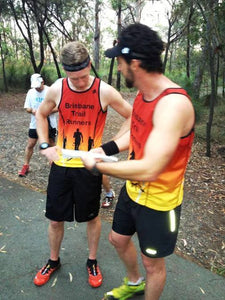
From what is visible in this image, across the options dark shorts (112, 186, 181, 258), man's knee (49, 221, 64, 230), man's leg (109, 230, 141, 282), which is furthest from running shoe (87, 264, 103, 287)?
dark shorts (112, 186, 181, 258)

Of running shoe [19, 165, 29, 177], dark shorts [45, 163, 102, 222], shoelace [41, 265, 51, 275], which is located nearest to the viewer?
dark shorts [45, 163, 102, 222]

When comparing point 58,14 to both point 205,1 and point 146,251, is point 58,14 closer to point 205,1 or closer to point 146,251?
point 205,1

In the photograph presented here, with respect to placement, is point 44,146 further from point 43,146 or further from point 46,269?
point 46,269

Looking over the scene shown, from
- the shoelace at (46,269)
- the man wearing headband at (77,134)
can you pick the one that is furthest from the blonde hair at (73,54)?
the shoelace at (46,269)

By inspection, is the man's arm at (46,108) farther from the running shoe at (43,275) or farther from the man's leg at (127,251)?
the running shoe at (43,275)

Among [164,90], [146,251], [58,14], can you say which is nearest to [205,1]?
[164,90]

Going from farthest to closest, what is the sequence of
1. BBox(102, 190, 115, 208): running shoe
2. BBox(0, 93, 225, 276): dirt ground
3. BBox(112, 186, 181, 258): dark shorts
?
1. BBox(102, 190, 115, 208): running shoe
2. BBox(0, 93, 225, 276): dirt ground
3. BBox(112, 186, 181, 258): dark shorts

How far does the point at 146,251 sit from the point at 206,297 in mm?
1056

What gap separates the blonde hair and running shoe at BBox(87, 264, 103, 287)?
186 centimetres

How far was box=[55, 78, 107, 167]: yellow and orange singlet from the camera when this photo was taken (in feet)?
7.55

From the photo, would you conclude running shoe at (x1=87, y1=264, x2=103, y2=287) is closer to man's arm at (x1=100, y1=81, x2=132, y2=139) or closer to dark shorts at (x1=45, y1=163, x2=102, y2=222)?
dark shorts at (x1=45, y1=163, x2=102, y2=222)

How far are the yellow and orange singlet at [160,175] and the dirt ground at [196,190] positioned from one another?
153cm

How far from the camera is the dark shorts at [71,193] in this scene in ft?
7.63

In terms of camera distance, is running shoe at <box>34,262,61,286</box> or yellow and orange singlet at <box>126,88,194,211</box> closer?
yellow and orange singlet at <box>126,88,194,211</box>
